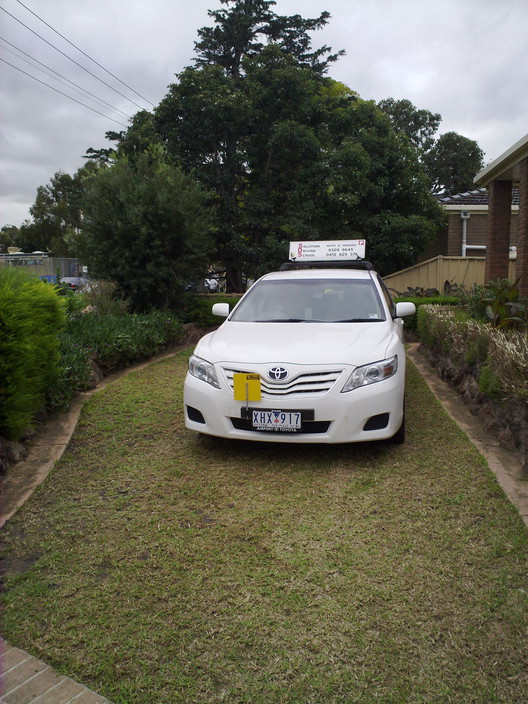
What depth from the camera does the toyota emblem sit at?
4227 mm

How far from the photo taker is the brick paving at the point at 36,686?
6.90ft

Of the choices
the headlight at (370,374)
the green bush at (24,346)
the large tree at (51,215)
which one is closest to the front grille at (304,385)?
the headlight at (370,374)

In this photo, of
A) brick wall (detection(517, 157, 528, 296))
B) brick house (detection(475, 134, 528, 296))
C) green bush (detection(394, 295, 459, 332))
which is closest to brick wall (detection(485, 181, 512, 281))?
brick house (detection(475, 134, 528, 296))

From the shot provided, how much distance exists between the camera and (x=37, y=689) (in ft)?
7.07

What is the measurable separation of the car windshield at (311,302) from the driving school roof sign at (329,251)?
3.87m

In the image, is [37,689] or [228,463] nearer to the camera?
[37,689]

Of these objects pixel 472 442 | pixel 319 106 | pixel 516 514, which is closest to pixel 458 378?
pixel 472 442

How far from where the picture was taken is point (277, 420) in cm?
421

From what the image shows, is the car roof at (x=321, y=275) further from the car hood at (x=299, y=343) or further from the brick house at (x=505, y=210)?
the brick house at (x=505, y=210)

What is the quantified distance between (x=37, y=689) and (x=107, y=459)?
8.34 ft

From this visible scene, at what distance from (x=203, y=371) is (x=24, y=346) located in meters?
1.44

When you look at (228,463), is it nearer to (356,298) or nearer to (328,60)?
(356,298)

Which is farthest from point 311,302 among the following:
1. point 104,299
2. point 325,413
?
point 104,299

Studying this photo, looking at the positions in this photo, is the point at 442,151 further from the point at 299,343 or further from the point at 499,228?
the point at 299,343
